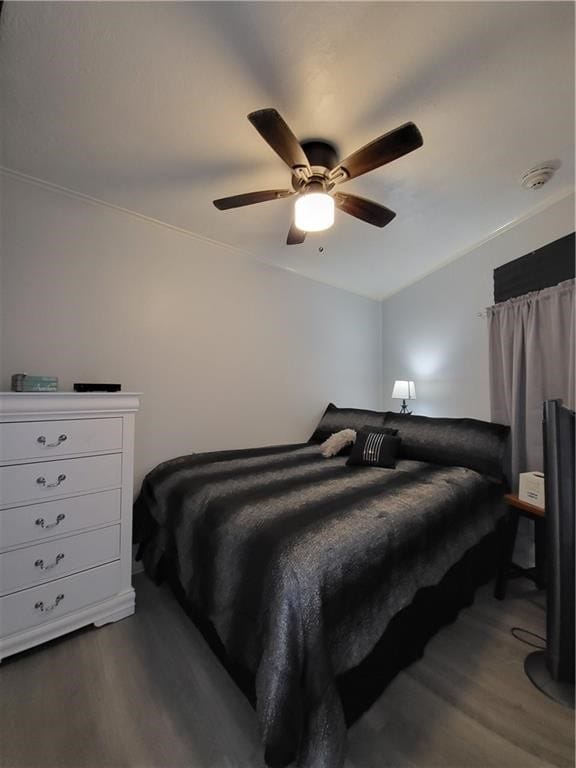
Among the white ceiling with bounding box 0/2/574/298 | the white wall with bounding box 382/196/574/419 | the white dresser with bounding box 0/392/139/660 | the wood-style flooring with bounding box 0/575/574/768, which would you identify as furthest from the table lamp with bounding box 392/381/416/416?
the white dresser with bounding box 0/392/139/660

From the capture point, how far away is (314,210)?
1.53 metres

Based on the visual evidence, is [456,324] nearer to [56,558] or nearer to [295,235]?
[295,235]

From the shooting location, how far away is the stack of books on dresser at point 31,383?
1474mm

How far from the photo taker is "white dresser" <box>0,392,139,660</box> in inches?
53.1

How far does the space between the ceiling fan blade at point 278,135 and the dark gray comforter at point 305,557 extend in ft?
4.98

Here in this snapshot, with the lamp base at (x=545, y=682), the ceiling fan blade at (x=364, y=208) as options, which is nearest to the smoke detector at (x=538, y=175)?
the ceiling fan blade at (x=364, y=208)

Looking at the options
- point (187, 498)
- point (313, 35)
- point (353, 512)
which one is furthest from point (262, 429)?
point (313, 35)

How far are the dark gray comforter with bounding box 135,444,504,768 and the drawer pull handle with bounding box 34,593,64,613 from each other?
0.49 metres

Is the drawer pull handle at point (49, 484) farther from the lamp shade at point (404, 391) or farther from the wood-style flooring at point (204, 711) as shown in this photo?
the lamp shade at point (404, 391)

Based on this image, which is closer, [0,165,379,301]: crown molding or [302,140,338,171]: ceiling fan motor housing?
[302,140,338,171]: ceiling fan motor housing

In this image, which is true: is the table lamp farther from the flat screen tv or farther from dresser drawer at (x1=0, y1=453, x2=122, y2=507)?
dresser drawer at (x1=0, y1=453, x2=122, y2=507)

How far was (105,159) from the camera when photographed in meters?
1.68

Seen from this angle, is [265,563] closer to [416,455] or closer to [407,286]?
[416,455]

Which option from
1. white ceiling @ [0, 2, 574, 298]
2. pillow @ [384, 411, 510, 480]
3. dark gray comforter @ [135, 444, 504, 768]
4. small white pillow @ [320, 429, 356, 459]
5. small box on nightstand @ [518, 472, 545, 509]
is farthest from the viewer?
small white pillow @ [320, 429, 356, 459]
